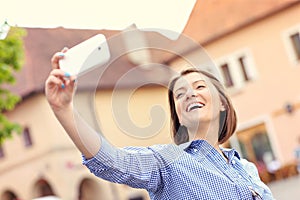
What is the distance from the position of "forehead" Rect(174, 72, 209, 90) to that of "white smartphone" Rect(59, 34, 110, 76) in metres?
0.30

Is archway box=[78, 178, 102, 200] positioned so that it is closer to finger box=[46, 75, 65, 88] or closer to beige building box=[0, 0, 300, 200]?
beige building box=[0, 0, 300, 200]

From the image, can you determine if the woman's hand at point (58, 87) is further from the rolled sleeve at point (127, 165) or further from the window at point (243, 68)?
the window at point (243, 68)

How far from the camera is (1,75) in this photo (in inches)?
265

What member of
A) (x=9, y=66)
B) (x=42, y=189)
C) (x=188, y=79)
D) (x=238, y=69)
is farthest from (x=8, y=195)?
(x=188, y=79)

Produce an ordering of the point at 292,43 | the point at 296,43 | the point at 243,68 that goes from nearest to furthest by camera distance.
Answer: the point at 296,43 → the point at 292,43 → the point at 243,68

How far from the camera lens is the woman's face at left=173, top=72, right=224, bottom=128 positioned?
1193 millimetres

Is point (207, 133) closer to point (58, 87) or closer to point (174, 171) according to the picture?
point (174, 171)

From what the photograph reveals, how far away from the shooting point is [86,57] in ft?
2.95

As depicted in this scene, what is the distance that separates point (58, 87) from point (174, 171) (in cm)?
34

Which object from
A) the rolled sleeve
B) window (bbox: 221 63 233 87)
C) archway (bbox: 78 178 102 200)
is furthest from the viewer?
archway (bbox: 78 178 102 200)

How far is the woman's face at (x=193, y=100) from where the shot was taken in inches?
47.0

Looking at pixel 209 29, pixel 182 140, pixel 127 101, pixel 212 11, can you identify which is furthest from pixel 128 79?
pixel 212 11

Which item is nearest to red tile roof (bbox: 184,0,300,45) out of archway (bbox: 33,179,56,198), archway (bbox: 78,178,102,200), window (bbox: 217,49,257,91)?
window (bbox: 217,49,257,91)

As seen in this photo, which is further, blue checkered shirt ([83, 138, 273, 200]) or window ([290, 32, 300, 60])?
window ([290, 32, 300, 60])
